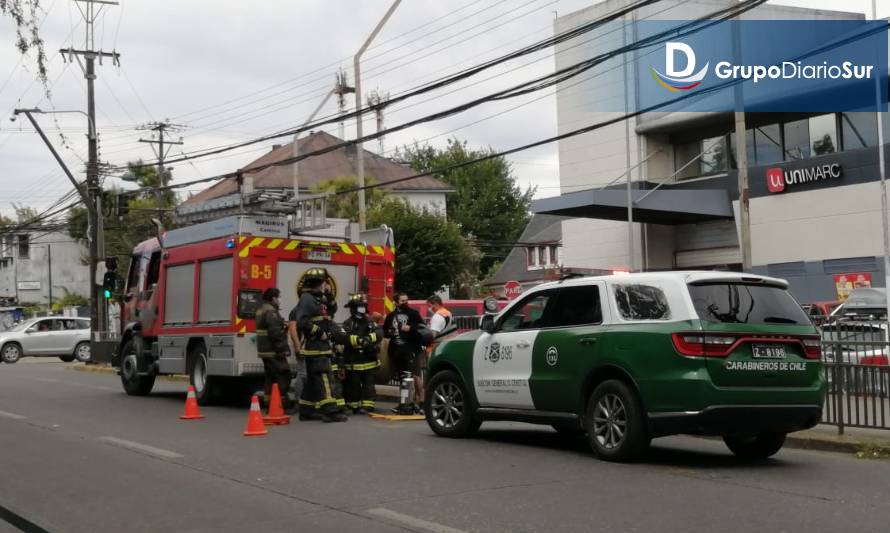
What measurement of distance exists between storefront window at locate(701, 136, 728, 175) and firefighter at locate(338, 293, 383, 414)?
23365 millimetres

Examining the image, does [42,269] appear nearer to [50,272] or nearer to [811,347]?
[50,272]

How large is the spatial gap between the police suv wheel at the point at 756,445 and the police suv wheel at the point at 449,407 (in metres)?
2.90

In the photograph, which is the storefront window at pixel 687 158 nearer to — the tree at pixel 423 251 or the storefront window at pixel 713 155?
the storefront window at pixel 713 155

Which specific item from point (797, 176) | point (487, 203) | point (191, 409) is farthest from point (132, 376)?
point (487, 203)

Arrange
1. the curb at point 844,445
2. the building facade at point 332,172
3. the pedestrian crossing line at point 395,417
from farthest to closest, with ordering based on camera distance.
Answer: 1. the building facade at point 332,172
2. the pedestrian crossing line at point 395,417
3. the curb at point 844,445

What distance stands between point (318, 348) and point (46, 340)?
2624cm

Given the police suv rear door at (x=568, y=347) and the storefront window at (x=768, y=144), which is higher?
the storefront window at (x=768, y=144)

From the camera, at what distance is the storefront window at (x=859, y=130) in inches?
1209

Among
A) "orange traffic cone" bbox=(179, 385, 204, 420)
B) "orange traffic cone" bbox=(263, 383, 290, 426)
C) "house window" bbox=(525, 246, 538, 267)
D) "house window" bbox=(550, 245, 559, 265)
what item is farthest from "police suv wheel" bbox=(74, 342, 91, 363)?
"house window" bbox=(550, 245, 559, 265)

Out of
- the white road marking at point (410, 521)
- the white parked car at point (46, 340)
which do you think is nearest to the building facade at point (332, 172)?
the white parked car at point (46, 340)

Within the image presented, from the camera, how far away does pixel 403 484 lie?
8.59 metres

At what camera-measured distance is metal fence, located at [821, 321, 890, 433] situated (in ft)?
37.1

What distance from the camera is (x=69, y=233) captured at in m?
85.4

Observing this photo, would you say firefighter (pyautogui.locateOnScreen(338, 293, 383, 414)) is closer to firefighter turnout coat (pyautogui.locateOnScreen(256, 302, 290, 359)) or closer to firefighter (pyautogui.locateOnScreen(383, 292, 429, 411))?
firefighter (pyautogui.locateOnScreen(383, 292, 429, 411))
